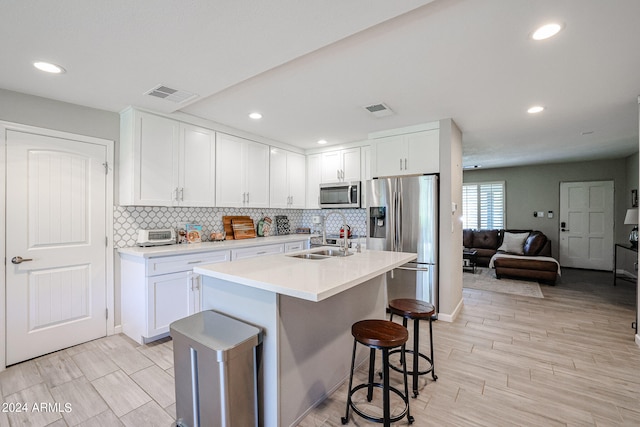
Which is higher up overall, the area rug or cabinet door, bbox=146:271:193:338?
cabinet door, bbox=146:271:193:338

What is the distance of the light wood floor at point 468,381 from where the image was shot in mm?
1861

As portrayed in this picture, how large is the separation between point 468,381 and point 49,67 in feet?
13.0

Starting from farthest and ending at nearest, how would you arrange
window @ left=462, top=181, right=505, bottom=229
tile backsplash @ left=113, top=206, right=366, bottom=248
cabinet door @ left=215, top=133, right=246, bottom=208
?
1. window @ left=462, top=181, right=505, bottom=229
2. cabinet door @ left=215, top=133, right=246, bottom=208
3. tile backsplash @ left=113, top=206, right=366, bottom=248

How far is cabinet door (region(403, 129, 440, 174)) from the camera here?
3.53 metres

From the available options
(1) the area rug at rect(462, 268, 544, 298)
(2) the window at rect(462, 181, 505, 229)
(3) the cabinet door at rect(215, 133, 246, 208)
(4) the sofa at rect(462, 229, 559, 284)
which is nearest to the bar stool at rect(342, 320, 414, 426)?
(3) the cabinet door at rect(215, 133, 246, 208)

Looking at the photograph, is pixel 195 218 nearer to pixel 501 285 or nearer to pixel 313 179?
pixel 313 179

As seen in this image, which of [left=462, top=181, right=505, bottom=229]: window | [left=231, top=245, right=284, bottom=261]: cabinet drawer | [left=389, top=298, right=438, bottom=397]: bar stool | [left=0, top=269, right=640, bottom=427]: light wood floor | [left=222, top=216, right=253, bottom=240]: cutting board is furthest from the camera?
[left=462, top=181, right=505, bottom=229]: window

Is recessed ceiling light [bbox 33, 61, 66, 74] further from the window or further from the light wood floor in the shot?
the window

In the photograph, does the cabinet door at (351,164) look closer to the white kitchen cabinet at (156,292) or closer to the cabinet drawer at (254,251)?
the cabinet drawer at (254,251)

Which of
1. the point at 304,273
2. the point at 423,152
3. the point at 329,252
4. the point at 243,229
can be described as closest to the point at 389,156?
the point at 423,152

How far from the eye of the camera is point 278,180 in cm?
464

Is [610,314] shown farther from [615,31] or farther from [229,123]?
[229,123]

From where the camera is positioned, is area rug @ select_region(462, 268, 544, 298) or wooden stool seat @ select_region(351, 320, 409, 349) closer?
wooden stool seat @ select_region(351, 320, 409, 349)

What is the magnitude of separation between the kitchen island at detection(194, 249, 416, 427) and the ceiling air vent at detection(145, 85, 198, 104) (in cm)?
168
